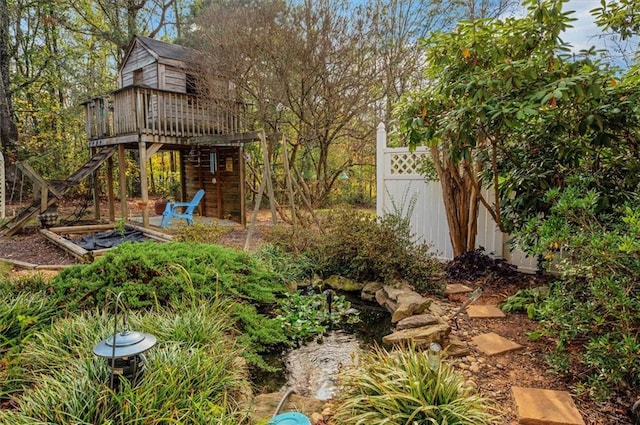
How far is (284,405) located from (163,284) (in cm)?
159

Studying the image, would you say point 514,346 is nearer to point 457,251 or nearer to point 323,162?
point 457,251

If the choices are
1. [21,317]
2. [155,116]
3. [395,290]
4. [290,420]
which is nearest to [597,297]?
[290,420]

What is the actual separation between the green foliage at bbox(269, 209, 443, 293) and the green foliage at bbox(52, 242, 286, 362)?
4.22 ft

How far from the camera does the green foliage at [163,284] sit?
3041 mm

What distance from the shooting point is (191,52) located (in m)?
9.46

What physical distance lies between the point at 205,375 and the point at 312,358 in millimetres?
1142

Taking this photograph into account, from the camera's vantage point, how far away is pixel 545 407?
200 centimetres

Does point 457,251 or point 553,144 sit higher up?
point 553,144

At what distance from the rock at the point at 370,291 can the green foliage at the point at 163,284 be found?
3.99 ft

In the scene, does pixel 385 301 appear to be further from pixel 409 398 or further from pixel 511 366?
pixel 409 398

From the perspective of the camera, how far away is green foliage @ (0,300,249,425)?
1.73 metres

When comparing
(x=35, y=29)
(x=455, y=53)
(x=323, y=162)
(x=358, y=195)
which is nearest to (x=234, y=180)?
(x=323, y=162)

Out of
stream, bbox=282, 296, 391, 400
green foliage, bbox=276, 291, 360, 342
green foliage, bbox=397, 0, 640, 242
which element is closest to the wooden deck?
green foliage, bbox=276, 291, 360, 342

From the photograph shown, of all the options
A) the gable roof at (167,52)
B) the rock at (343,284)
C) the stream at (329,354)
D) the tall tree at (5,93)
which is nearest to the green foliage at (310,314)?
the stream at (329,354)
